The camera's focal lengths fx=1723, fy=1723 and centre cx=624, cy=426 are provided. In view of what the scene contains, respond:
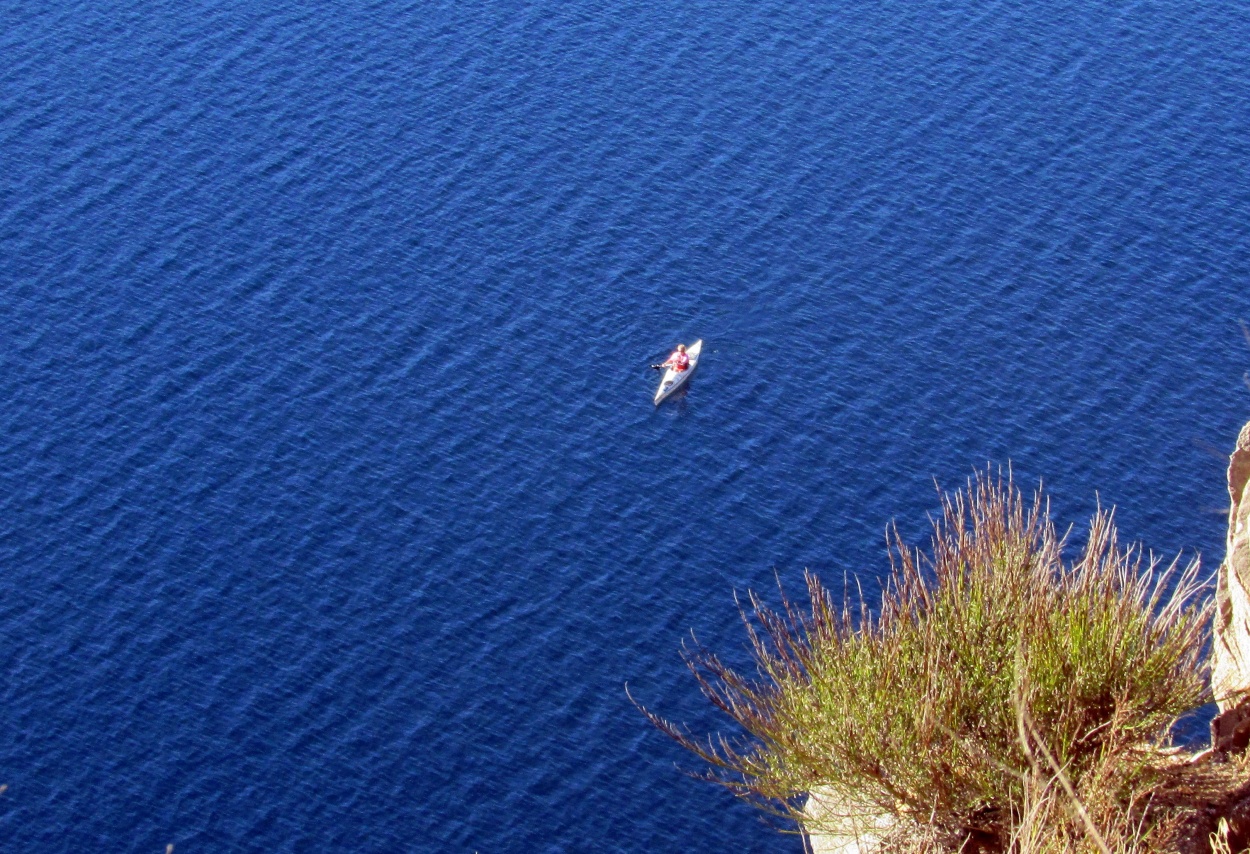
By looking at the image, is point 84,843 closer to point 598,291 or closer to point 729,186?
point 598,291

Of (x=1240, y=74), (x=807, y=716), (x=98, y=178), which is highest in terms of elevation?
(x=98, y=178)

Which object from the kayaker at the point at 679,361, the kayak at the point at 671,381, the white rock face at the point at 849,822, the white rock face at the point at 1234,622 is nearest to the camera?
the white rock face at the point at 849,822

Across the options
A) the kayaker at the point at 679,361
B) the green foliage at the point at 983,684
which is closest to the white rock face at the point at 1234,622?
the green foliage at the point at 983,684

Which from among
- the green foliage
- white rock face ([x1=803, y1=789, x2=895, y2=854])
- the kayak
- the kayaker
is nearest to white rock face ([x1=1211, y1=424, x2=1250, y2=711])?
the green foliage

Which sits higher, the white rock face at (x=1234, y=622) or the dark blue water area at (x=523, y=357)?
the dark blue water area at (x=523, y=357)

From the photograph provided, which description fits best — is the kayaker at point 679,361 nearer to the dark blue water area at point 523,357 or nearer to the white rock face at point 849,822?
the dark blue water area at point 523,357

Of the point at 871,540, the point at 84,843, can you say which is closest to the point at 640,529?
the point at 871,540

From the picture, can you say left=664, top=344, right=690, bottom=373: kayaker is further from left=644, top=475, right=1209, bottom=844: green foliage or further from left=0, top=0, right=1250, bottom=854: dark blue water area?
→ left=644, top=475, right=1209, bottom=844: green foliage
